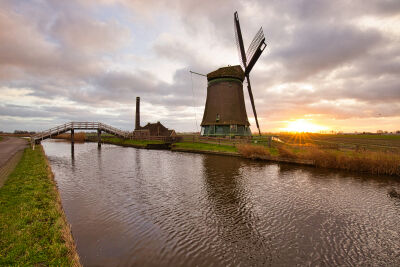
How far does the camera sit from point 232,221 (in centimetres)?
709

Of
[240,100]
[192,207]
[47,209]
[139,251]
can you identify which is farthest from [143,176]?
[240,100]

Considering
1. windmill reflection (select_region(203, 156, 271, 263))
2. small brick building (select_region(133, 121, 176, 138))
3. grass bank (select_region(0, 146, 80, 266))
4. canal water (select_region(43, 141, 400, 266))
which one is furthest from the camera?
small brick building (select_region(133, 121, 176, 138))

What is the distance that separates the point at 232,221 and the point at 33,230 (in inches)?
220

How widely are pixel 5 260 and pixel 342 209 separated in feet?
33.7

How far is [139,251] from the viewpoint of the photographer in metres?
5.18

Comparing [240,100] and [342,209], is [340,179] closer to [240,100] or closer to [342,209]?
[342,209]

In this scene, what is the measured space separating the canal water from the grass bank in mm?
752

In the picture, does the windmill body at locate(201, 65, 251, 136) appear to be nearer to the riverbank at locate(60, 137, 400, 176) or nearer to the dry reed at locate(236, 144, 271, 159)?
the riverbank at locate(60, 137, 400, 176)

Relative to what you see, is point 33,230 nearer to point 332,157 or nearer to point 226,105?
point 332,157

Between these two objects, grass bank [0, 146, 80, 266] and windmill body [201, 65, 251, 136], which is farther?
windmill body [201, 65, 251, 136]

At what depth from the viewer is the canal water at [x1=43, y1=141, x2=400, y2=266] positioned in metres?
5.10

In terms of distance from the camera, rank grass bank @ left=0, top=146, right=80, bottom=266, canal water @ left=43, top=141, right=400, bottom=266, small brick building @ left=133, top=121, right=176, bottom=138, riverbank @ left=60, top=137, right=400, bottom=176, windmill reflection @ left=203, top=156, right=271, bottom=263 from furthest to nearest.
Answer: small brick building @ left=133, top=121, right=176, bottom=138 < riverbank @ left=60, top=137, right=400, bottom=176 < windmill reflection @ left=203, top=156, right=271, bottom=263 < canal water @ left=43, top=141, right=400, bottom=266 < grass bank @ left=0, top=146, right=80, bottom=266

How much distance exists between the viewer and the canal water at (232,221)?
510cm

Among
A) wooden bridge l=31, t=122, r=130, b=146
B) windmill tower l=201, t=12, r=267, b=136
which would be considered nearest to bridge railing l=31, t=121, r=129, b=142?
wooden bridge l=31, t=122, r=130, b=146
